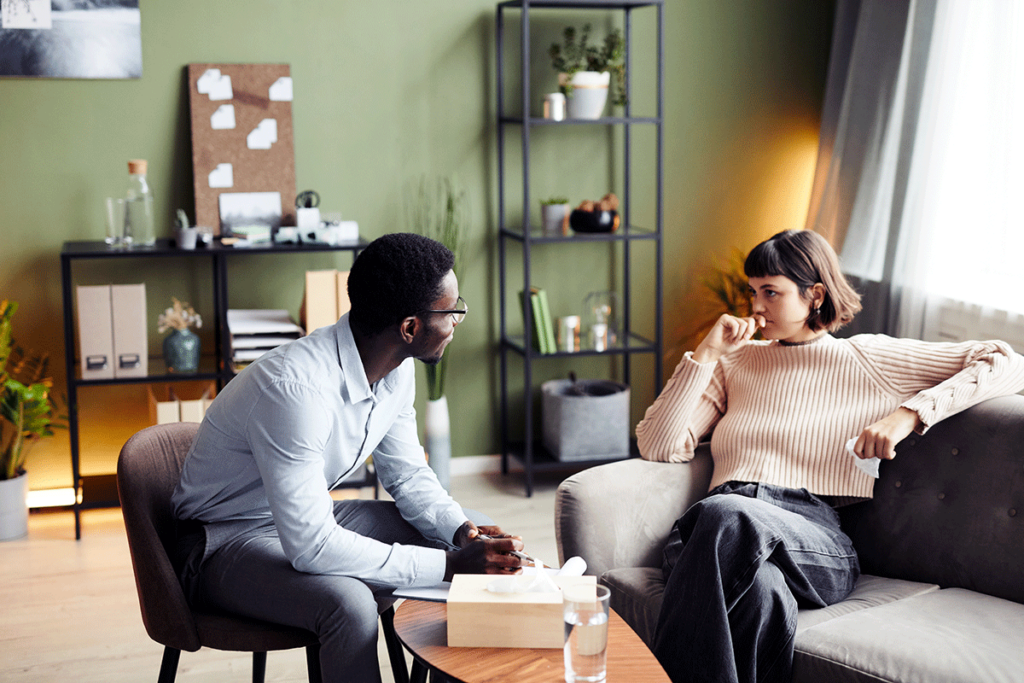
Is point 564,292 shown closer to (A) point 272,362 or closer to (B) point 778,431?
(B) point 778,431

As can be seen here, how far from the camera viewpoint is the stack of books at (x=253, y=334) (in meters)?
3.33

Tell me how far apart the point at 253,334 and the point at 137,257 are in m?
0.53

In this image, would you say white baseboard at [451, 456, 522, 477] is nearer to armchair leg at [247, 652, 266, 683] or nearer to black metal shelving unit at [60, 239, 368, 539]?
black metal shelving unit at [60, 239, 368, 539]

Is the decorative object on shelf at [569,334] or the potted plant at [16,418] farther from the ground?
the decorative object on shelf at [569,334]

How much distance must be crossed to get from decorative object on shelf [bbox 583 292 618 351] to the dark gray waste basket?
0.22 meters

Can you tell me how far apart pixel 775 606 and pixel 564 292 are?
2.30 meters

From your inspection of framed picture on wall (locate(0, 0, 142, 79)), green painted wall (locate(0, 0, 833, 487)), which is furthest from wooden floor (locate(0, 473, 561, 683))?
framed picture on wall (locate(0, 0, 142, 79))

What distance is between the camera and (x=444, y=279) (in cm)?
169

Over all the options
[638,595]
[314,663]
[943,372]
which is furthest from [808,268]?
[314,663]

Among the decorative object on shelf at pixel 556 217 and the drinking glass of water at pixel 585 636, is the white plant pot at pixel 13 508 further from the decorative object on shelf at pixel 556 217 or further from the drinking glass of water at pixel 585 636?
the drinking glass of water at pixel 585 636

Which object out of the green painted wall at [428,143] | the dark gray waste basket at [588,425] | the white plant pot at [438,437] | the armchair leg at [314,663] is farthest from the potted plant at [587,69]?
the armchair leg at [314,663]

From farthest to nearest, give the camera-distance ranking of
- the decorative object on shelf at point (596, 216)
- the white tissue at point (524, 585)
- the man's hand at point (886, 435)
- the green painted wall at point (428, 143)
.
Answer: the decorative object on shelf at point (596, 216) < the green painted wall at point (428, 143) < the man's hand at point (886, 435) < the white tissue at point (524, 585)

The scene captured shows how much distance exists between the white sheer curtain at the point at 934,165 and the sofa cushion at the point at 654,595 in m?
1.30

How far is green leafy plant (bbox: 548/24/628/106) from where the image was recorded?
3668mm
